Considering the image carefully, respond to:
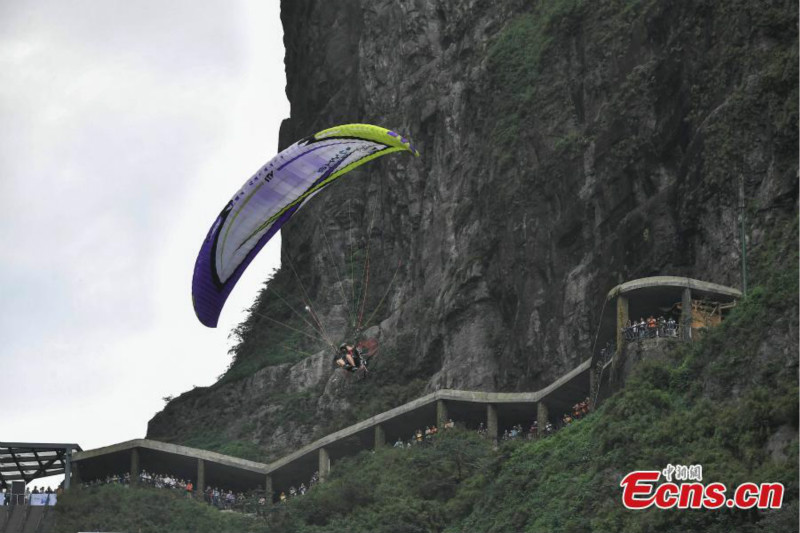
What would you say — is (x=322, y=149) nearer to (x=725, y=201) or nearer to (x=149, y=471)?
(x=725, y=201)

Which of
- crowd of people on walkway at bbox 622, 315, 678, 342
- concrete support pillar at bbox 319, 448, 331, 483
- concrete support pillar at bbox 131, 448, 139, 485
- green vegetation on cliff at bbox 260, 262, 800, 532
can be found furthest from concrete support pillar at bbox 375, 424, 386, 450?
crowd of people on walkway at bbox 622, 315, 678, 342

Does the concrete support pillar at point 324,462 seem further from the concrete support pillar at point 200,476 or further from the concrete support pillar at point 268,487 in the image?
the concrete support pillar at point 200,476

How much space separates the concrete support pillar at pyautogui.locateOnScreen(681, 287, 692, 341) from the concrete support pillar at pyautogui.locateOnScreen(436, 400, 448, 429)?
13.4 metres

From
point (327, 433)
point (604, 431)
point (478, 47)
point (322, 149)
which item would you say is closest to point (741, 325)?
point (604, 431)

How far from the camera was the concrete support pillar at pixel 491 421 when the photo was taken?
2566 inches

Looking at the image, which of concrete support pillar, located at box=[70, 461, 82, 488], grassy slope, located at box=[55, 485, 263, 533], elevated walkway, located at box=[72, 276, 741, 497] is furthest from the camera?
concrete support pillar, located at box=[70, 461, 82, 488]

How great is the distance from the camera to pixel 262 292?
330 feet

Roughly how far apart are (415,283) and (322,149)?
2717cm

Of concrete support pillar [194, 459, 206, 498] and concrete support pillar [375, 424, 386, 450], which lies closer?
concrete support pillar [375, 424, 386, 450]

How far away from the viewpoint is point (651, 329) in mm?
55906

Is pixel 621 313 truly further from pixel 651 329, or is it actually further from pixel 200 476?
pixel 200 476

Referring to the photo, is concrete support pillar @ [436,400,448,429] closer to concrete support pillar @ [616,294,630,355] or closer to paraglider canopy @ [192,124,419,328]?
concrete support pillar @ [616,294,630,355]

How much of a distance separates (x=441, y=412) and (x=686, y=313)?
45.5 ft

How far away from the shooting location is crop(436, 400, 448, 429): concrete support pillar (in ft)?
218
